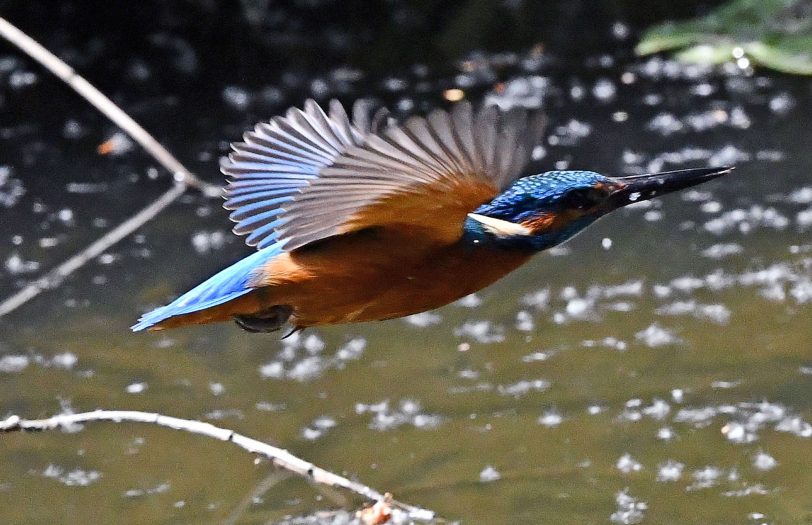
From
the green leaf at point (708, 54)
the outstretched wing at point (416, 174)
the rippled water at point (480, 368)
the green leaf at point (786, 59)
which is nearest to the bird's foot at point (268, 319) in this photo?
the outstretched wing at point (416, 174)

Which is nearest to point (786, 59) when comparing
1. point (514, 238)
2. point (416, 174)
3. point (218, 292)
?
point (514, 238)

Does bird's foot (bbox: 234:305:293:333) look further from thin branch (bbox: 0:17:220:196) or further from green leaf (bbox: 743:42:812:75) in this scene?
green leaf (bbox: 743:42:812:75)

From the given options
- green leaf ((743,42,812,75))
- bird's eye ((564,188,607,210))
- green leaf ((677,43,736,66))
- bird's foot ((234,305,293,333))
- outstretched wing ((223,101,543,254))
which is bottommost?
outstretched wing ((223,101,543,254))

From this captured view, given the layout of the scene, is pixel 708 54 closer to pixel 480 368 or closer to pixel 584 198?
pixel 480 368

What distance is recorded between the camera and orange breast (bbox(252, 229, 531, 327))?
1.59 meters

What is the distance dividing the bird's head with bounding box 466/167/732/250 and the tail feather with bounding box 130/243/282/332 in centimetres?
31

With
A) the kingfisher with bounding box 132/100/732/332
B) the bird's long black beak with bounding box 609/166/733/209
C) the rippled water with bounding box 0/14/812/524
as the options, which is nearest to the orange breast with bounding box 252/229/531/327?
the kingfisher with bounding box 132/100/732/332

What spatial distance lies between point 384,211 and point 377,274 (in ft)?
0.46

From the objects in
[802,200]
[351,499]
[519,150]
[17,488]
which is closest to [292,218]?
[519,150]

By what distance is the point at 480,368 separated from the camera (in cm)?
355

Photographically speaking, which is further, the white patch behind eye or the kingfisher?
the white patch behind eye

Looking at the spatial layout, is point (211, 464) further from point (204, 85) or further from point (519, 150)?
point (204, 85)

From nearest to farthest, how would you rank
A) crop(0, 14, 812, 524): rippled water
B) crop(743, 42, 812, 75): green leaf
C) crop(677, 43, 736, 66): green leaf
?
crop(0, 14, 812, 524): rippled water < crop(743, 42, 812, 75): green leaf < crop(677, 43, 736, 66): green leaf

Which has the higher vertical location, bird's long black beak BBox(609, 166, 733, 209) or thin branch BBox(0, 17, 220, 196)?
thin branch BBox(0, 17, 220, 196)
